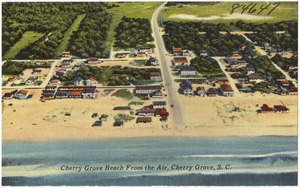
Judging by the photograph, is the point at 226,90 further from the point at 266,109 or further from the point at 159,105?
the point at 159,105

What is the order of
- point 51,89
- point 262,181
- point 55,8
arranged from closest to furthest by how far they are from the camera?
point 262,181 → point 51,89 → point 55,8

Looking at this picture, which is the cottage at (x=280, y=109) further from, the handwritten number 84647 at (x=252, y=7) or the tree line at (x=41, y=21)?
the tree line at (x=41, y=21)

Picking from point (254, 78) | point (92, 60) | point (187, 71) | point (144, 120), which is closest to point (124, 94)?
point (144, 120)

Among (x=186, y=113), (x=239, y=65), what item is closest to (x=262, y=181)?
(x=186, y=113)

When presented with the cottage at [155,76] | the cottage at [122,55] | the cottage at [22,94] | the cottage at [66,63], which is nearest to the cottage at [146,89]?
the cottage at [155,76]

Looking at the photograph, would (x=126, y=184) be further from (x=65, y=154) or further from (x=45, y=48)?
(x=45, y=48)

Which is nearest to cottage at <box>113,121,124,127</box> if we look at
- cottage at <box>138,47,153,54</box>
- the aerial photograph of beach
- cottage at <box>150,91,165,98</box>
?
the aerial photograph of beach
